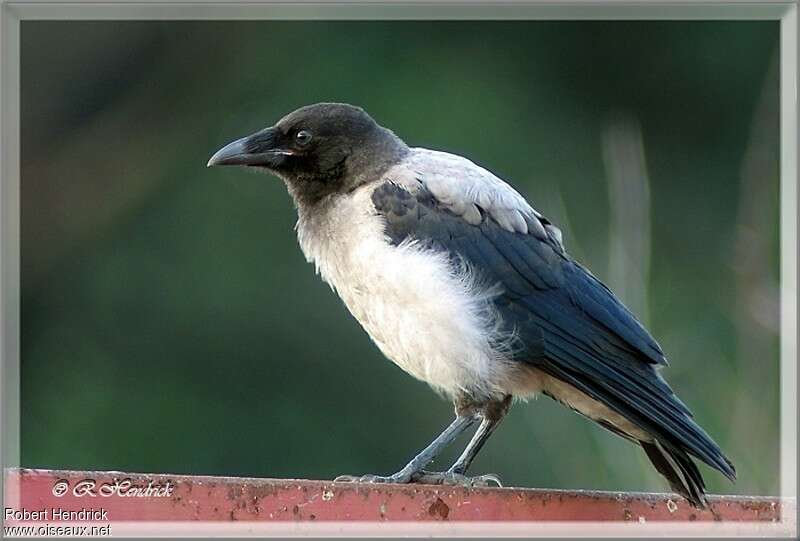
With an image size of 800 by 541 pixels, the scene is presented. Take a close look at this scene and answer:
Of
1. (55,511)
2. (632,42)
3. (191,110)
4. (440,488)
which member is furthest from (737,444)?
(191,110)

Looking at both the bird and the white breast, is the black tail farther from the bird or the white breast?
the white breast

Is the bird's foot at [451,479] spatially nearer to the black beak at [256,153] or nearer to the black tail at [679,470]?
the black tail at [679,470]

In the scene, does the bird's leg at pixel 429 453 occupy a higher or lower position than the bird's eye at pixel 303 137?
lower

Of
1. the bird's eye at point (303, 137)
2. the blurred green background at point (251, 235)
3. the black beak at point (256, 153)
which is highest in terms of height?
the bird's eye at point (303, 137)

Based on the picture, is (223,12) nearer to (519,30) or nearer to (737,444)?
(737,444)

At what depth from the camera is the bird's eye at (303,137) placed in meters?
6.19

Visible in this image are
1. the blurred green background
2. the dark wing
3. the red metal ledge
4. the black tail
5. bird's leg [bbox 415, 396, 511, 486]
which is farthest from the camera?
the blurred green background

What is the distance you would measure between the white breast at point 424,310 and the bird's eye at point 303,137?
49cm

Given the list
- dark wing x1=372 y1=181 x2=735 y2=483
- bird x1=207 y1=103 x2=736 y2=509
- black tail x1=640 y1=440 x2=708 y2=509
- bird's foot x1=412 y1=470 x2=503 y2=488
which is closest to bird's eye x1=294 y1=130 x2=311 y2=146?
bird x1=207 y1=103 x2=736 y2=509

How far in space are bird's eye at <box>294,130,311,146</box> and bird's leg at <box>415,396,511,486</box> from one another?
1.22m

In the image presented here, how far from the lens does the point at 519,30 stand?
41.6 ft

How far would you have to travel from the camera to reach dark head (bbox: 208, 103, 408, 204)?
612 centimetres

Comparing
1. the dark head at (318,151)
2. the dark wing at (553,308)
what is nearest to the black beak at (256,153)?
the dark head at (318,151)

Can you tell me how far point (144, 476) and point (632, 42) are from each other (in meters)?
8.46
